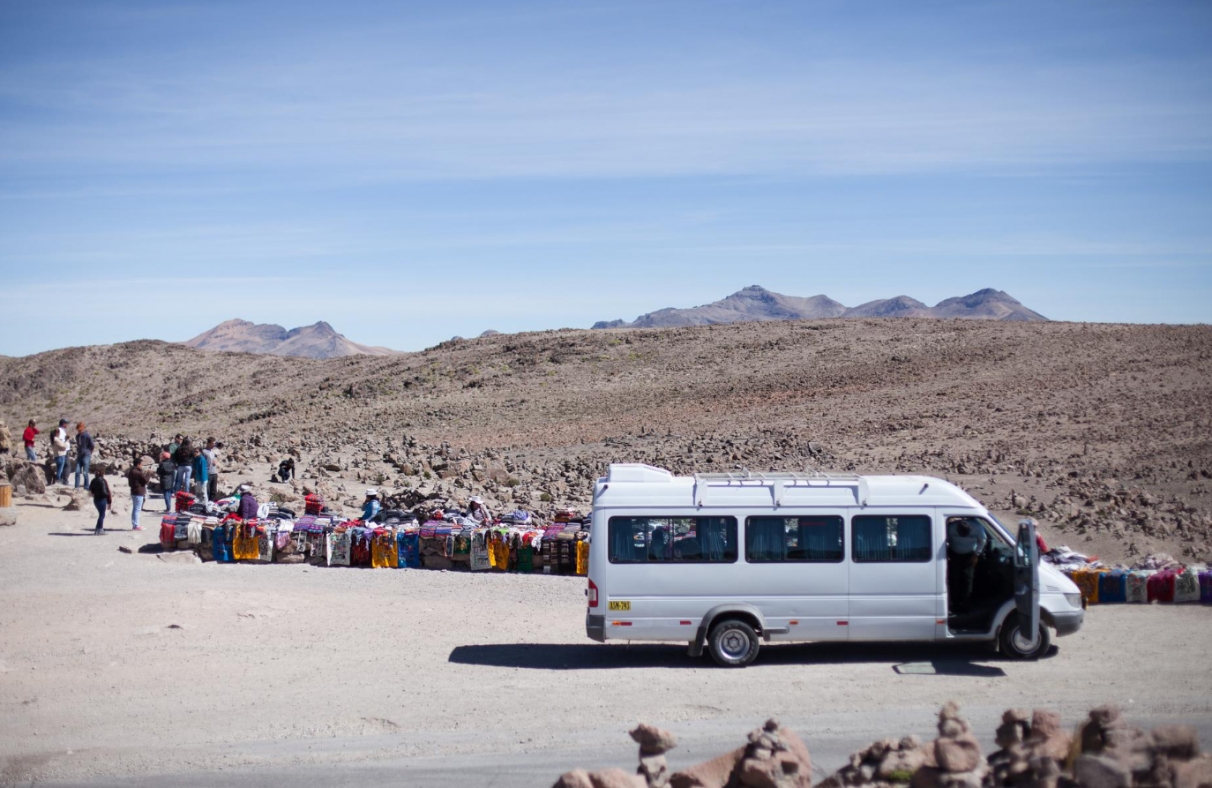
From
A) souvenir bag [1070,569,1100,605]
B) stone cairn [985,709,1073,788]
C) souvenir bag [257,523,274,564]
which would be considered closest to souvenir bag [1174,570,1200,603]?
souvenir bag [1070,569,1100,605]

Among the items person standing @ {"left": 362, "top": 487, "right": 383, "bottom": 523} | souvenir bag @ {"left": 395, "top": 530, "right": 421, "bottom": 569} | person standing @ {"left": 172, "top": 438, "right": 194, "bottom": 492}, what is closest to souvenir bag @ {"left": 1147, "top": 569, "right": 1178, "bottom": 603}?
souvenir bag @ {"left": 395, "top": 530, "right": 421, "bottom": 569}

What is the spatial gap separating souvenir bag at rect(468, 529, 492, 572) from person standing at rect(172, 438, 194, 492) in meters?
9.29

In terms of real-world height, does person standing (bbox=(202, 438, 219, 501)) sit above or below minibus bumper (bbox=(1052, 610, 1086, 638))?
above

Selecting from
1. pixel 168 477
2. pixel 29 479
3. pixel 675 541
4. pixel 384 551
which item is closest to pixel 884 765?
pixel 675 541

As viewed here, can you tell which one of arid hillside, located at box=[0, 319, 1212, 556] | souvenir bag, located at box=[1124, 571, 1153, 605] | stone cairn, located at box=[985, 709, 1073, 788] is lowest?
stone cairn, located at box=[985, 709, 1073, 788]

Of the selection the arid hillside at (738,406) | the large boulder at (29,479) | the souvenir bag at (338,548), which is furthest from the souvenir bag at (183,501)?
the arid hillside at (738,406)

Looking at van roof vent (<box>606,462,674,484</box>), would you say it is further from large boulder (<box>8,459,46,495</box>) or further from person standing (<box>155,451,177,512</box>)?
large boulder (<box>8,459,46,495</box>)

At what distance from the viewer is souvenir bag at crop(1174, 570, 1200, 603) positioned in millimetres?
15312

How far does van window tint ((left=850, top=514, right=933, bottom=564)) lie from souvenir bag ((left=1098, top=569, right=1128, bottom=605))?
490cm

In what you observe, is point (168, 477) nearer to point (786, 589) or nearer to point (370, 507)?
point (370, 507)

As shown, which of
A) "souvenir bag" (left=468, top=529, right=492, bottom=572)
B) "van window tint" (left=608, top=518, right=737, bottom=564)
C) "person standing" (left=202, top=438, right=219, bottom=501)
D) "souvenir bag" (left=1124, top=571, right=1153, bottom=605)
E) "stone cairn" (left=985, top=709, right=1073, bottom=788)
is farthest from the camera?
"person standing" (left=202, top=438, right=219, bottom=501)

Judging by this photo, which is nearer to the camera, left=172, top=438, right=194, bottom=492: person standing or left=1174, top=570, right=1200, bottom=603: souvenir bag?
left=1174, top=570, right=1200, bottom=603: souvenir bag

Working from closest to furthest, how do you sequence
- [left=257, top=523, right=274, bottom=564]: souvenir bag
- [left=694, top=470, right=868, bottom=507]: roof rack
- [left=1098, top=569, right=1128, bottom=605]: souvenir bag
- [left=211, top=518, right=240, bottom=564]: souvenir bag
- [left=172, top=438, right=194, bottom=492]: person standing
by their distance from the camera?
[left=694, top=470, right=868, bottom=507]: roof rack < [left=1098, top=569, right=1128, bottom=605]: souvenir bag < [left=257, top=523, right=274, bottom=564]: souvenir bag < [left=211, top=518, right=240, bottom=564]: souvenir bag < [left=172, top=438, right=194, bottom=492]: person standing

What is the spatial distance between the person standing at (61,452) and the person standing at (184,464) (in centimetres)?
439
